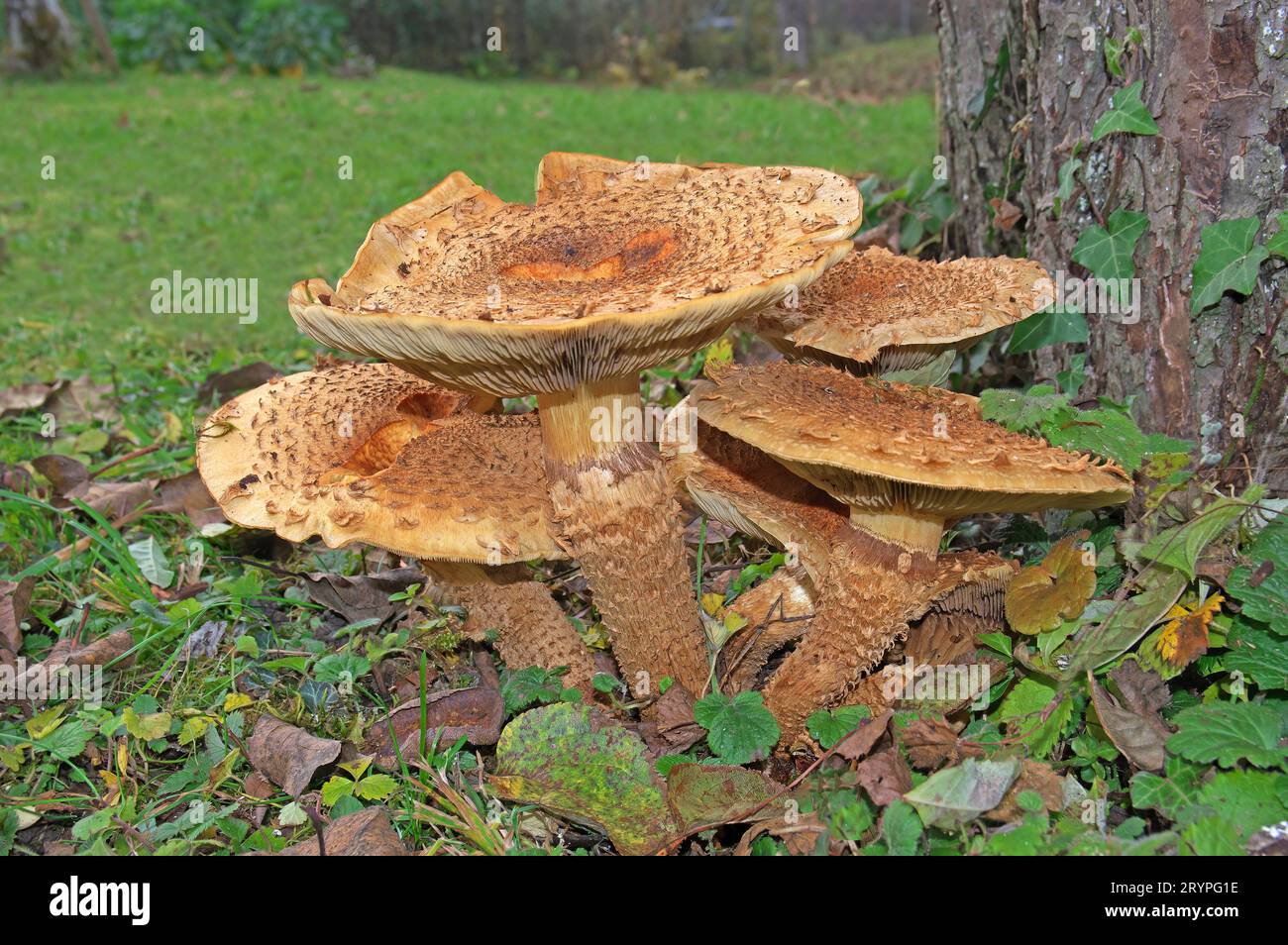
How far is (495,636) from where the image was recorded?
3475mm

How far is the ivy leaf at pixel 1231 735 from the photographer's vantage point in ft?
7.70

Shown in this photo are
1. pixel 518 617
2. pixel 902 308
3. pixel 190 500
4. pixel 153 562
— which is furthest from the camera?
pixel 190 500

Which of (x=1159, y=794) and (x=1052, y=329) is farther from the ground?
(x=1052, y=329)

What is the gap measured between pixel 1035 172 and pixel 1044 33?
0.54 m

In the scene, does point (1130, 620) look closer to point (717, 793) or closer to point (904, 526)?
point (904, 526)

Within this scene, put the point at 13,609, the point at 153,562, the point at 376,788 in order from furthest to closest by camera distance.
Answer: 1. the point at 153,562
2. the point at 13,609
3. the point at 376,788

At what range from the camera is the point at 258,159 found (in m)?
13.0

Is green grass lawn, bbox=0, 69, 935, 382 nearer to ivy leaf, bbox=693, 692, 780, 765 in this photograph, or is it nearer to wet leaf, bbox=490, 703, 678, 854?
wet leaf, bbox=490, 703, 678, 854

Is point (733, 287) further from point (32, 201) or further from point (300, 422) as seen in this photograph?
point (32, 201)

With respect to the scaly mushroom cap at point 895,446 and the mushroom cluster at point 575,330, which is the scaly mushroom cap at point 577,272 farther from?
the scaly mushroom cap at point 895,446

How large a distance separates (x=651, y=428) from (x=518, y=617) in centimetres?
85

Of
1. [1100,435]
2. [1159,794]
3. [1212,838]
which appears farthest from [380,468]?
[1212,838]

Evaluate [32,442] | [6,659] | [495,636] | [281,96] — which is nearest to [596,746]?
[495,636]
